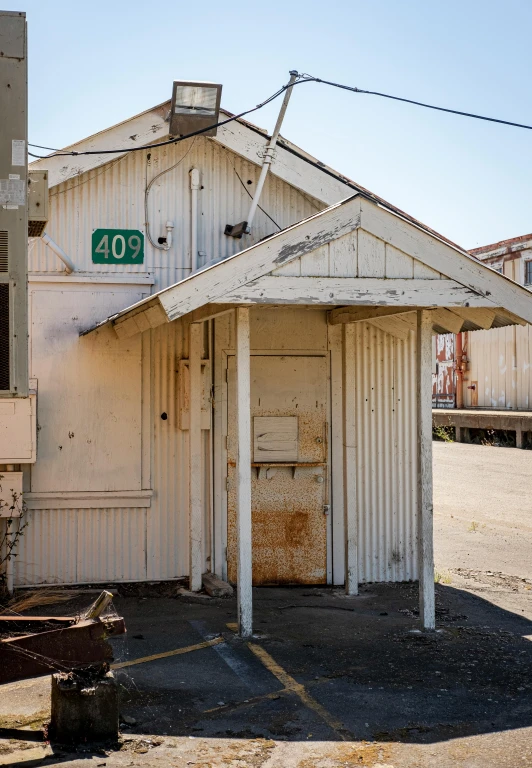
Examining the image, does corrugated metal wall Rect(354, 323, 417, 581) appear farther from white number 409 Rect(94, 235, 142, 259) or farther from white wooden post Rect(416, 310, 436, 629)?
white number 409 Rect(94, 235, 142, 259)

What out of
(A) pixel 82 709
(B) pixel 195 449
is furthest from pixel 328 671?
(B) pixel 195 449

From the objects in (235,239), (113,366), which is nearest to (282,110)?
(235,239)

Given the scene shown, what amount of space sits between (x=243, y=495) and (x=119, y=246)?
3.35 m

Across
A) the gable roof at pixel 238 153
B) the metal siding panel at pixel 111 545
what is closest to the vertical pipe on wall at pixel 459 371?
the gable roof at pixel 238 153

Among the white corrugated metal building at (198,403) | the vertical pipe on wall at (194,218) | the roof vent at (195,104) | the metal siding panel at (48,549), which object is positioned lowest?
the metal siding panel at (48,549)

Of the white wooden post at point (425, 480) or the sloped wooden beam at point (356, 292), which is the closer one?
the sloped wooden beam at point (356, 292)

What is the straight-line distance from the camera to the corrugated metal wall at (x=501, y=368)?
93.7 ft

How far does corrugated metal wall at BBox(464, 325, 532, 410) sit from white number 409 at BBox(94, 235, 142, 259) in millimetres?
21195

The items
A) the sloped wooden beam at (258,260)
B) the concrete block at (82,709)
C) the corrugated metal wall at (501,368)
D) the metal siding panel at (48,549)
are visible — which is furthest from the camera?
the corrugated metal wall at (501,368)

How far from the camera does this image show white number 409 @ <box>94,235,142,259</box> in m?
9.02

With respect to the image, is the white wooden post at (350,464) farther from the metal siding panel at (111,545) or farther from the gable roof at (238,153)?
the metal siding panel at (111,545)

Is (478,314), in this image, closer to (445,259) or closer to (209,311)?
(445,259)

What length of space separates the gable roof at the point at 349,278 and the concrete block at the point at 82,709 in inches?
112

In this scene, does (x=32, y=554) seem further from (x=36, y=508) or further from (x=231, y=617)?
(x=231, y=617)
